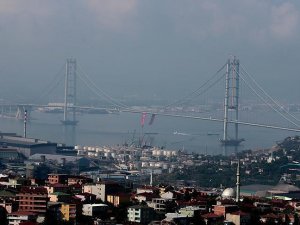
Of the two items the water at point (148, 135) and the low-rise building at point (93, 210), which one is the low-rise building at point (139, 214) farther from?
the water at point (148, 135)

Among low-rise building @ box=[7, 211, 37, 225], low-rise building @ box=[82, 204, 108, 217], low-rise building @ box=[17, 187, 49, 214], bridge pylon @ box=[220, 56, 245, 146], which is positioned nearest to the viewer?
low-rise building @ box=[7, 211, 37, 225]

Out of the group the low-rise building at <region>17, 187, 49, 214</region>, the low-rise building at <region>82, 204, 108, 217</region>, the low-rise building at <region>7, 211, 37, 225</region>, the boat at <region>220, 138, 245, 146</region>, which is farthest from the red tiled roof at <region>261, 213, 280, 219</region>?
the boat at <region>220, 138, 245, 146</region>

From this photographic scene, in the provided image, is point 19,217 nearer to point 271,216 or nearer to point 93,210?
point 93,210

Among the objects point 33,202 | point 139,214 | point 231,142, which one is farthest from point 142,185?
point 231,142

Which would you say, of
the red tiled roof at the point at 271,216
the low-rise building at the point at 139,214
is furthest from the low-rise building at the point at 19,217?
the red tiled roof at the point at 271,216

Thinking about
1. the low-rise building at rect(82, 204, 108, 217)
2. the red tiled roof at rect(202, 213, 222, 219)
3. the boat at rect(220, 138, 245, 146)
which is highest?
the boat at rect(220, 138, 245, 146)

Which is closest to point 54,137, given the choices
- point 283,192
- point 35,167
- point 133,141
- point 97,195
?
point 133,141

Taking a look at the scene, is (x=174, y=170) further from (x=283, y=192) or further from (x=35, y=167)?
(x=283, y=192)

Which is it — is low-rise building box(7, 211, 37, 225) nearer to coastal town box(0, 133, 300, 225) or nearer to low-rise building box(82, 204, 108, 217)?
coastal town box(0, 133, 300, 225)
